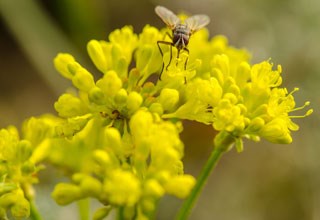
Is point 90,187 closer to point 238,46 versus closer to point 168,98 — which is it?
point 168,98

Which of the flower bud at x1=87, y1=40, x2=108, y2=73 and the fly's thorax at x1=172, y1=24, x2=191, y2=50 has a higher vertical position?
the fly's thorax at x1=172, y1=24, x2=191, y2=50

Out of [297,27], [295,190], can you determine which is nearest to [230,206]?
[295,190]

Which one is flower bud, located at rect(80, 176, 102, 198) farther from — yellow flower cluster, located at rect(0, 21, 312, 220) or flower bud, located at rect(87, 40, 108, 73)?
flower bud, located at rect(87, 40, 108, 73)

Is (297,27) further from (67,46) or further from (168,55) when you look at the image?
(168,55)

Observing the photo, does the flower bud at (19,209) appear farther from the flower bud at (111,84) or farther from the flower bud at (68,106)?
the flower bud at (111,84)

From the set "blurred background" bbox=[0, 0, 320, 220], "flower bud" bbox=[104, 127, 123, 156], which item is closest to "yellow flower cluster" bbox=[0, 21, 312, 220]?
"flower bud" bbox=[104, 127, 123, 156]

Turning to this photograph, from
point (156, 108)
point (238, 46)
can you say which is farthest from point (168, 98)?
point (238, 46)
